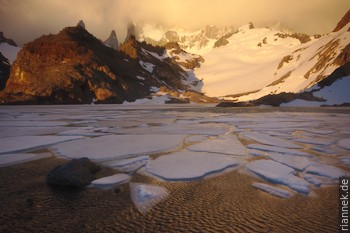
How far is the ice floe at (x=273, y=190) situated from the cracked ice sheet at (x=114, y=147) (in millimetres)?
3362

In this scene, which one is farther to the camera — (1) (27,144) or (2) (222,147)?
(1) (27,144)

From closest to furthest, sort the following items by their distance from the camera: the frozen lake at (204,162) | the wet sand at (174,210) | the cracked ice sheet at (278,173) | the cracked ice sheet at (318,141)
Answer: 1. the wet sand at (174,210)
2. the frozen lake at (204,162)
3. the cracked ice sheet at (278,173)
4. the cracked ice sheet at (318,141)

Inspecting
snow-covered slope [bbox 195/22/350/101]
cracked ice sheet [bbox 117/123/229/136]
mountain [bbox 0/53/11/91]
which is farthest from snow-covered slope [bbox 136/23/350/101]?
mountain [bbox 0/53/11/91]

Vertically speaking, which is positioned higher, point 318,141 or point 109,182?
point 318,141

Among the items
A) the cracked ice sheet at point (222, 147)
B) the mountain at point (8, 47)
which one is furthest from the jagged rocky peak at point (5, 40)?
the cracked ice sheet at point (222, 147)

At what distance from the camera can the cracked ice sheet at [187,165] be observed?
→ 5.07 metres

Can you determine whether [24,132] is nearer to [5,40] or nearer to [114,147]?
[114,147]

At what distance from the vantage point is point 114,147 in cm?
763

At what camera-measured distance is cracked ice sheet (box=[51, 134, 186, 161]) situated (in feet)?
21.9

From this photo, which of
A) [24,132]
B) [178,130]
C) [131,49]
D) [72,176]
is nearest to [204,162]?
[72,176]

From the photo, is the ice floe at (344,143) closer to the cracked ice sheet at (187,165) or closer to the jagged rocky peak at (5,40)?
the cracked ice sheet at (187,165)

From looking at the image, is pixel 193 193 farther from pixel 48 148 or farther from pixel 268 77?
pixel 268 77

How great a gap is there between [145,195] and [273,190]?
2227 millimetres

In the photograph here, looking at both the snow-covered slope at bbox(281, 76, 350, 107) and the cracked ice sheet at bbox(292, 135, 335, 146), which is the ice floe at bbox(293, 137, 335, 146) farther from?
the snow-covered slope at bbox(281, 76, 350, 107)
